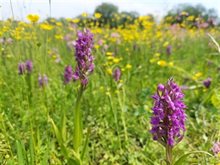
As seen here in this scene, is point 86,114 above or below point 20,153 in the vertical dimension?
below

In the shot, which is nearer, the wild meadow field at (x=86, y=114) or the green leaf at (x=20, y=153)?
the green leaf at (x=20, y=153)

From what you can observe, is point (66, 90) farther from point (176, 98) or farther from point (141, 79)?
point (176, 98)

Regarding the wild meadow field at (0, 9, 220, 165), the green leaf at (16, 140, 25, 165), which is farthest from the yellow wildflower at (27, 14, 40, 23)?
the green leaf at (16, 140, 25, 165)

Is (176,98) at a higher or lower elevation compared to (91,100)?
higher

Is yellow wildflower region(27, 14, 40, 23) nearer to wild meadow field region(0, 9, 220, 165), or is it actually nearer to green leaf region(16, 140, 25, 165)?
wild meadow field region(0, 9, 220, 165)

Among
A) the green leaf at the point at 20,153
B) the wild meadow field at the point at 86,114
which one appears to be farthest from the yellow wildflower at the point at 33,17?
the green leaf at the point at 20,153

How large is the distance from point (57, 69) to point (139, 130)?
6.02 ft

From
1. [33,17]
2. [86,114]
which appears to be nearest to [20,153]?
[86,114]

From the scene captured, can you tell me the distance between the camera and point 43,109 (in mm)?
2553

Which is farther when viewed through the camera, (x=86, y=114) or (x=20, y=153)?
(x=86, y=114)

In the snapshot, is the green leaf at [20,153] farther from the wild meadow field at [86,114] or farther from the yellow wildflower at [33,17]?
the yellow wildflower at [33,17]

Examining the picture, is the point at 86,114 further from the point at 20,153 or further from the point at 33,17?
the point at 20,153

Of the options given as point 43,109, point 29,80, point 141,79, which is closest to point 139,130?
point 43,109

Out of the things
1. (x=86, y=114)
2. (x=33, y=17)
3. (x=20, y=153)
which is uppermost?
(x=33, y=17)
